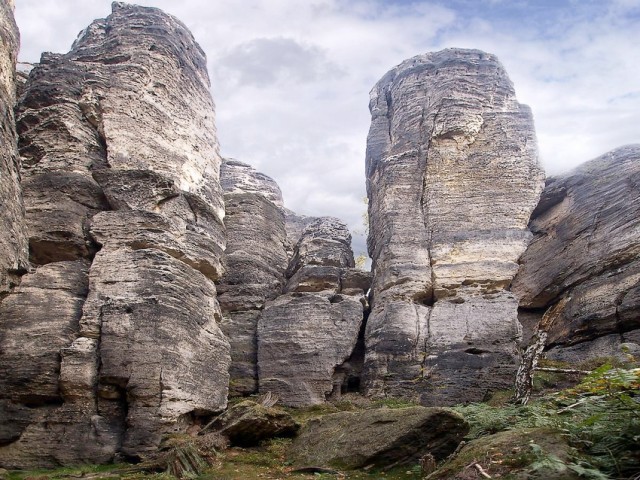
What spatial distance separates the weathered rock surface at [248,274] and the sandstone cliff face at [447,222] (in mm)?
4873

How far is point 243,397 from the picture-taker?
22.0m

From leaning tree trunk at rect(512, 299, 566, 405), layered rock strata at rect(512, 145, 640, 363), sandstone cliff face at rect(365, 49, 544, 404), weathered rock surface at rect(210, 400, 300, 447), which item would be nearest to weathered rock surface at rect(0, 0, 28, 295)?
weathered rock surface at rect(210, 400, 300, 447)

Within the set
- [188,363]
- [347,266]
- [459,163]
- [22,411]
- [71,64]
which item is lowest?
[22,411]

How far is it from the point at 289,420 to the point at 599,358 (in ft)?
37.9

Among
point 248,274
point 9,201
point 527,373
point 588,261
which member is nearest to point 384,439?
point 527,373

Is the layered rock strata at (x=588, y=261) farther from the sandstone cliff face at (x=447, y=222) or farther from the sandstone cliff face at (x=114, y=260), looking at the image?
the sandstone cliff face at (x=114, y=260)

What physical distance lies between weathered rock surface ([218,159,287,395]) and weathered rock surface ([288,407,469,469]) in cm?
803

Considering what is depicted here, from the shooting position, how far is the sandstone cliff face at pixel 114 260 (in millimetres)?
15820

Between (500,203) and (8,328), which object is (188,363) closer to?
(8,328)

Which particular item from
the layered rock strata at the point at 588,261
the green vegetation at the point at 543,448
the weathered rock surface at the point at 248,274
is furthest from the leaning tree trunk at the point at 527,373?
the weathered rock surface at the point at 248,274

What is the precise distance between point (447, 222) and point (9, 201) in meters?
18.2

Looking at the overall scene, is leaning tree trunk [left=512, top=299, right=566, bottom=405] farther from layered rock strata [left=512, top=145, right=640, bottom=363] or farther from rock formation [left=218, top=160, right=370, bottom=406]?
rock formation [left=218, top=160, right=370, bottom=406]

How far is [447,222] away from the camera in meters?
26.5

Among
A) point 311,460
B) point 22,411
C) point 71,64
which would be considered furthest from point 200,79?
point 311,460
